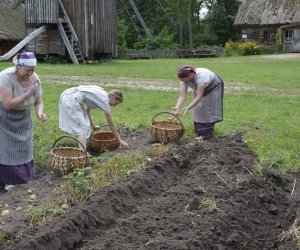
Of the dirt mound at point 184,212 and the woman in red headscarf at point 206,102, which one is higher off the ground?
the woman in red headscarf at point 206,102

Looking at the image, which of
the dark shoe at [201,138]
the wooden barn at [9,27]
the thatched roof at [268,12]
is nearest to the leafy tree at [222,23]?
the thatched roof at [268,12]

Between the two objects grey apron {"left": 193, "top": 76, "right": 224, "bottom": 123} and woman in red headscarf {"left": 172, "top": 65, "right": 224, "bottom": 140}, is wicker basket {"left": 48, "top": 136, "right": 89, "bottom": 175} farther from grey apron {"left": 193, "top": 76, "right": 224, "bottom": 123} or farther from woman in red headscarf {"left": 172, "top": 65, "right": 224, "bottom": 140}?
grey apron {"left": 193, "top": 76, "right": 224, "bottom": 123}

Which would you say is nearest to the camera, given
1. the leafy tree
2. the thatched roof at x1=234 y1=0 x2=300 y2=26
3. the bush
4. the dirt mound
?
the dirt mound

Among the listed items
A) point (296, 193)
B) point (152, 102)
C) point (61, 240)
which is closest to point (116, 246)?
A: point (61, 240)

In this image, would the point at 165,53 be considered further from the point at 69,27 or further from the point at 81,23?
the point at 69,27

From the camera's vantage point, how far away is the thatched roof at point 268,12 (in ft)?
130

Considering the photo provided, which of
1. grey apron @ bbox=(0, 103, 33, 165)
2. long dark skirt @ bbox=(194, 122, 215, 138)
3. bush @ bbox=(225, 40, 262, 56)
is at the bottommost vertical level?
long dark skirt @ bbox=(194, 122, 215, 138)

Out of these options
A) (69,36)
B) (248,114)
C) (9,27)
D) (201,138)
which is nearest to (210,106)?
(201,138)

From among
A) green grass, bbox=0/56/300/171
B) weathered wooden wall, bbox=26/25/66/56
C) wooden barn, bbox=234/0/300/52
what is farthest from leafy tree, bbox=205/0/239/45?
green grass, bbox=0/56/300/171

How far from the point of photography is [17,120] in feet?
20.5

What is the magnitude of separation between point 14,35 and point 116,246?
27989 millimetres

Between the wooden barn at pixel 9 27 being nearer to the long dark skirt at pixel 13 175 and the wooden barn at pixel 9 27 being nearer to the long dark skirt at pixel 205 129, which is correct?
the long dark skirt at pixel 205 129

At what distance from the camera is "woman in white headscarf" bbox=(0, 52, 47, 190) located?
19.6 feet

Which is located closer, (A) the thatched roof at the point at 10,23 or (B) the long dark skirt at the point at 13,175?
(B) the long dark skirt at the point at 13,175
